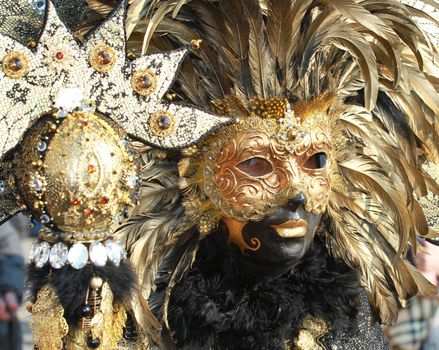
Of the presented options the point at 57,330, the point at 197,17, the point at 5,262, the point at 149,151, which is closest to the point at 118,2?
the point at 197,17

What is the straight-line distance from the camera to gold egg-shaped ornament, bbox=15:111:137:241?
2045 millimetres

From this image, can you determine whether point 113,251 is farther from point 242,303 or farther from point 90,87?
point 242,303

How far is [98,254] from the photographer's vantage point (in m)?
2.11

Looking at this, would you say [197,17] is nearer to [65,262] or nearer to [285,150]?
[285,150]

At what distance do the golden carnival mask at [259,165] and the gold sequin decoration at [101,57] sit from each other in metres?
0.48

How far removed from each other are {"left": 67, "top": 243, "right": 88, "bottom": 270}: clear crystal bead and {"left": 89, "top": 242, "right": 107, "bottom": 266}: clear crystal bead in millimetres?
19

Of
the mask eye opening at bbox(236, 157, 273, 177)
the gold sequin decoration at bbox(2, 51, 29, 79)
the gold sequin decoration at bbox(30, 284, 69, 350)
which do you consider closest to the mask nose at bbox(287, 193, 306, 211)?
the mask eye opening at bbox(236, 157, 273, 177)

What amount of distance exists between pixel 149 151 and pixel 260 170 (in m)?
0.38

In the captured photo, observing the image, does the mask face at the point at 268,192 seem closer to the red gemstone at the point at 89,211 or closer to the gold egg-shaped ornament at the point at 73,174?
the gold egg-shaped ornament at the point at 73,174

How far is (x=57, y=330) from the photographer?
2.07 metres

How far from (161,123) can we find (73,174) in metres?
0.36

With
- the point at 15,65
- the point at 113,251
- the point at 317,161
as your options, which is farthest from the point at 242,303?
the point at 15,65

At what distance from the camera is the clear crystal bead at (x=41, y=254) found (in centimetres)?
211

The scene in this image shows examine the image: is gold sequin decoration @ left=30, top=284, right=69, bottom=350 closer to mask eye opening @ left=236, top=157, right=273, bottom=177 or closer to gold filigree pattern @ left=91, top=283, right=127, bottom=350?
gold filigree pattern @ left=91, top=283, right=127, bottom=350
